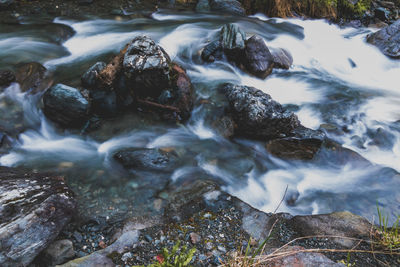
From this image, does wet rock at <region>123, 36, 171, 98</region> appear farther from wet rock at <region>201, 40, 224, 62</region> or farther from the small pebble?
the small pebble

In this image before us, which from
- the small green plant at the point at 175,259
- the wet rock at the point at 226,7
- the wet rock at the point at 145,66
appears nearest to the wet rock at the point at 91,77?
the wet rock at the point at 145,66

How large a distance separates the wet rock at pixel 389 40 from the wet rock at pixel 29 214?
391 inches

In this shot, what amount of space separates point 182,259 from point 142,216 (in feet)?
3.71

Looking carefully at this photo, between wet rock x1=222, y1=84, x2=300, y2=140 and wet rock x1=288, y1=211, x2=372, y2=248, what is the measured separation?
6.41 ft

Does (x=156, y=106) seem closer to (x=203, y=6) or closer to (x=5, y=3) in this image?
(x=203, y=6)

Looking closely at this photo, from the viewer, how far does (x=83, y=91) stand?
202 inches

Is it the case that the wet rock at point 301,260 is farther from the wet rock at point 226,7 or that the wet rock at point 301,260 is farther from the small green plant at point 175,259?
the wet rock at point 226,7

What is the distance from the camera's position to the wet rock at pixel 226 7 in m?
10.2

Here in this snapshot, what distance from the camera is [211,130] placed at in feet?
17.9

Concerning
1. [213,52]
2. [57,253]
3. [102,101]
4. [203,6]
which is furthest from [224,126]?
[203,6]

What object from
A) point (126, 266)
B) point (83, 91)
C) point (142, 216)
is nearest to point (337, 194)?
point (142, 216)

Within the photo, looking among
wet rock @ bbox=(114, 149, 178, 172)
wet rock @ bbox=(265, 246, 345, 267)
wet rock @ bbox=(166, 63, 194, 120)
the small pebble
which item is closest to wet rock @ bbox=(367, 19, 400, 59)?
wet rock @ bbox=(166, 63, 194, 120)

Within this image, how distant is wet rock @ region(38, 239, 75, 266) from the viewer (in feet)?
8.95

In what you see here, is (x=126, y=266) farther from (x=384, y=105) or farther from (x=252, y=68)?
(x=384, y=105)
